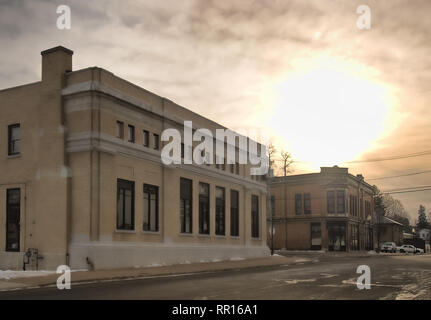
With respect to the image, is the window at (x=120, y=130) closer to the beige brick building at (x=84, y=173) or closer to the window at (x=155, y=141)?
the beige brick building at (x=84, y=173)

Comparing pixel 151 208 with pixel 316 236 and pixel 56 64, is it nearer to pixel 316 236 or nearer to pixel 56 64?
pixel 56 64

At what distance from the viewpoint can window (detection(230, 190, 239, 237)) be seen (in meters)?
45.4

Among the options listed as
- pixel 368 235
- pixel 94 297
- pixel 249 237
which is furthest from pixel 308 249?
pixel 94 297

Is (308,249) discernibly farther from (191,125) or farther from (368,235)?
(191,125)

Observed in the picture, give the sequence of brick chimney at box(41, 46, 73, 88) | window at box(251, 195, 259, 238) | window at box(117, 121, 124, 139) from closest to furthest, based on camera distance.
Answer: brick chimney at box(41, 46, 73, 88) < window at box(117, 121, 124, 139) < window at box(251, 195, 259, 238)

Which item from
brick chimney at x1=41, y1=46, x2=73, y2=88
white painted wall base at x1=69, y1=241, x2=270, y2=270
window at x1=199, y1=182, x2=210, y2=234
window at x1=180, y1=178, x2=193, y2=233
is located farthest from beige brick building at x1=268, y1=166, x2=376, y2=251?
brick chimney at x1=41, y1=46, x2=73, y2=88

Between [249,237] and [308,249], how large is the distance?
27362 millimetres

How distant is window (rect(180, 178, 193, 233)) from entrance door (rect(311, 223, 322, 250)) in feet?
125

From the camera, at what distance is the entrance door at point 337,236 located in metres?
71.4

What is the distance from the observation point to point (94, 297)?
1527 centimetres

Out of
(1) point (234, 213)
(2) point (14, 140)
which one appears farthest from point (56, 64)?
(1) point (234, 213)

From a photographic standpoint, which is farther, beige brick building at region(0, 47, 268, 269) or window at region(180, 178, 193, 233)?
window at region(180, 178, 193, 233)

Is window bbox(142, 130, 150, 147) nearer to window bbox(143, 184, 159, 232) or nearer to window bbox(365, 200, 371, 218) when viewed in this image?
window bbox(143, 184, 159, 232)
